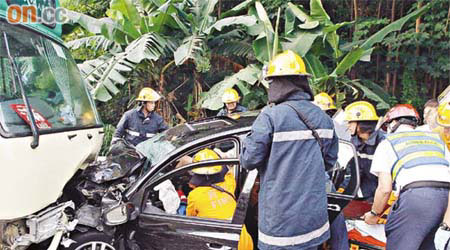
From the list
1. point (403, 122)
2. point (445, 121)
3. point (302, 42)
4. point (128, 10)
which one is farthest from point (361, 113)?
point (128, 10)

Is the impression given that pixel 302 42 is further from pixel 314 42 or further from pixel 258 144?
pixel 258 144

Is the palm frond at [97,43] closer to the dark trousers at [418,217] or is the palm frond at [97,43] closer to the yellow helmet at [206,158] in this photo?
the yellow helmet at [206,158]

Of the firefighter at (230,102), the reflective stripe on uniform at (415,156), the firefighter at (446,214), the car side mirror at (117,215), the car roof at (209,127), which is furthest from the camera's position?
the firefighter at (230,102)

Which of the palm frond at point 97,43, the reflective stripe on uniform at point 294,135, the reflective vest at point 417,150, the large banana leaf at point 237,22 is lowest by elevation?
the reflective vest at point 417,150

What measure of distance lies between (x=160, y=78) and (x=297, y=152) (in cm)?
682

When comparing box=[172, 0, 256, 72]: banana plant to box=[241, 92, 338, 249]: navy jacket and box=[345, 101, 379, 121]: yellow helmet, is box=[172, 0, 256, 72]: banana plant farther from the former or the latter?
box=[241, 92, 338, 249]: navy jacket

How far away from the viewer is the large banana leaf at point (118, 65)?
22.6 ft

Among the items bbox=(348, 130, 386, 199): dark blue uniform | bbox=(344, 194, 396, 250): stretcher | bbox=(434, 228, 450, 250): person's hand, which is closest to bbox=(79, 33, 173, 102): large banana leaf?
bbox=(348, 130, 386, 199): dark blue uniform

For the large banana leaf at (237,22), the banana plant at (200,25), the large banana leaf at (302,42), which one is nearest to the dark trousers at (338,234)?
the large banana leaf at (302,42)

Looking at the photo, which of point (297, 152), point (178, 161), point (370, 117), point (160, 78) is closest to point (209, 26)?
point (160, 78)

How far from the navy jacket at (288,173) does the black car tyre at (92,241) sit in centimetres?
129

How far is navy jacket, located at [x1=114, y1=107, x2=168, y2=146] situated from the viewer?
571 cm

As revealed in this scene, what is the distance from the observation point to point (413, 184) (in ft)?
8.34

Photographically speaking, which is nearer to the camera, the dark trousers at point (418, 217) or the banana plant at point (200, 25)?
the dark trousers at point (418, 217)
